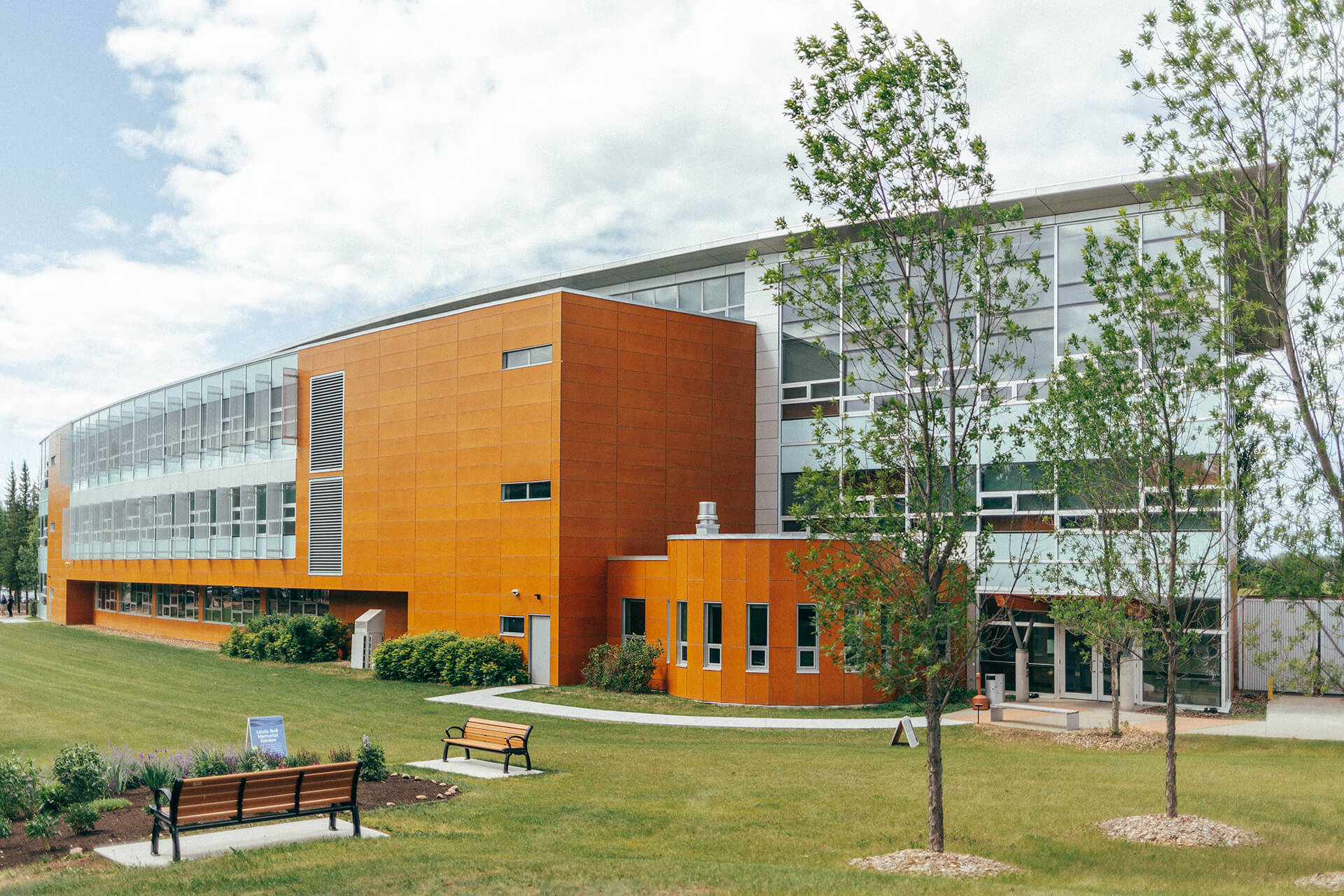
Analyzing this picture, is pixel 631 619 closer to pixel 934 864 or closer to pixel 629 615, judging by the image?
Answer: pixel 629 615

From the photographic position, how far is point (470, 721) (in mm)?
17781

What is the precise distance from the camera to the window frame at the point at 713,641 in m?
28.0

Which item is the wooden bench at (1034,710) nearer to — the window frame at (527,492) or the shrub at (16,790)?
the window frame at (527,492)

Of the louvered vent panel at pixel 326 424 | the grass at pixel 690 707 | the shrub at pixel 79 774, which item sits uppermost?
the louvered vent panel at pixel 326 424

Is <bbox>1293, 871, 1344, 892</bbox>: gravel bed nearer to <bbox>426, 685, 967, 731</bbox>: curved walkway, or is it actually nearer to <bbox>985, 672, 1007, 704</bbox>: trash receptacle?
<bbox>426, 685, 967, 731</bbox>: curved walkway

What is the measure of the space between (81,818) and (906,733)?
14.6m

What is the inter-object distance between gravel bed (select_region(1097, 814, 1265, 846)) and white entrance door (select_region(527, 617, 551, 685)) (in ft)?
66.9

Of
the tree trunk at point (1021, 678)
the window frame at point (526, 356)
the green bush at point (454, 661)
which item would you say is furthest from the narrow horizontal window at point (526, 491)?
the tree trunk at point (1021, 678)

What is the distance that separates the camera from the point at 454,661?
1264 inches

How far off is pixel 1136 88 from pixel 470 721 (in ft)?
43.9

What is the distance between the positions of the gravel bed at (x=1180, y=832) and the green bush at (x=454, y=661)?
21259mm

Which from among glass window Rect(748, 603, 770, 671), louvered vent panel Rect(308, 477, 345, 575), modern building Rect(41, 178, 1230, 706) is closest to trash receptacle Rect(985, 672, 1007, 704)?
modern building Rect(41, 178, 1230, 706)

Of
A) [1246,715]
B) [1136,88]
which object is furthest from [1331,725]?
[1136,88]

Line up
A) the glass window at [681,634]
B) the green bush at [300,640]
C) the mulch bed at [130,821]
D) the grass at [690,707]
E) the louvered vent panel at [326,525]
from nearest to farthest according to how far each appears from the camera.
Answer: the mulch bed at [130,821]
the grass at [690,707]
the glass window at [681,634]
the green bush at [300,640]
the louvered vent panel at [326,525]
